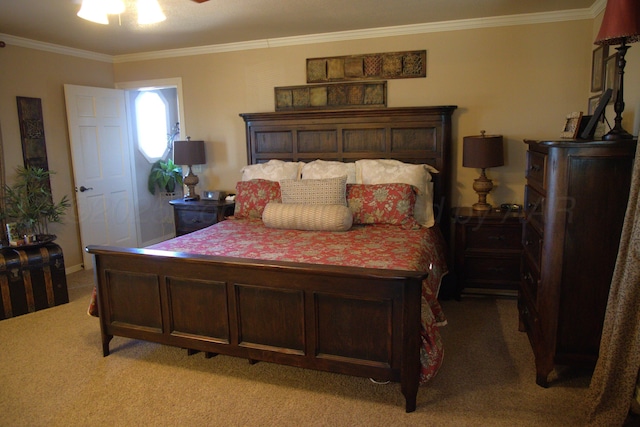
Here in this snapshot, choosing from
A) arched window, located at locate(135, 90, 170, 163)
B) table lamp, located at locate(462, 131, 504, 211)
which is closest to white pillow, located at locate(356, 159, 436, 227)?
table lamp, located at locate(462, 131, 504, 211)

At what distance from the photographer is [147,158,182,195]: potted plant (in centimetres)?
553

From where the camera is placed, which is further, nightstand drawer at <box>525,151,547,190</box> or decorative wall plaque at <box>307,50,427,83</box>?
decorative wall plaque at <box>307,50,427,83</box>

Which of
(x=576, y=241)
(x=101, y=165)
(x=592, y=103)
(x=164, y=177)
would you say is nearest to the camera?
(x=576, y=241)

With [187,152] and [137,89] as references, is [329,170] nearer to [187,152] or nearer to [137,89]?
[187,152]

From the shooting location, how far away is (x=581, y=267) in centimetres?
222

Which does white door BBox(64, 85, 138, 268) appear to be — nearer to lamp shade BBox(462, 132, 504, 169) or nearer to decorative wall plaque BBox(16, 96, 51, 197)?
decorative wall plaque BBox(16, 96, 51, 197)

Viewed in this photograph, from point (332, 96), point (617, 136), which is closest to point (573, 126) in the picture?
point (617, 136)

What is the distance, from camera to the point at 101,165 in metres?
4.77

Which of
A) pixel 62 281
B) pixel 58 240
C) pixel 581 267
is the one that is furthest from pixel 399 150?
pixel 58 240

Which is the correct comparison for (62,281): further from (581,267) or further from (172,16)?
(581,267)

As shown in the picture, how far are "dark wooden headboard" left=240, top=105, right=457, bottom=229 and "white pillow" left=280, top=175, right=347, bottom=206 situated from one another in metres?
0.68

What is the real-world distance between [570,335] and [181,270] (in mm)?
2084

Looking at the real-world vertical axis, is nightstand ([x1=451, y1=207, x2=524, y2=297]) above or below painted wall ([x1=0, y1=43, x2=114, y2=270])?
below

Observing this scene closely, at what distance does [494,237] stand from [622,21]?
6.17 ft
